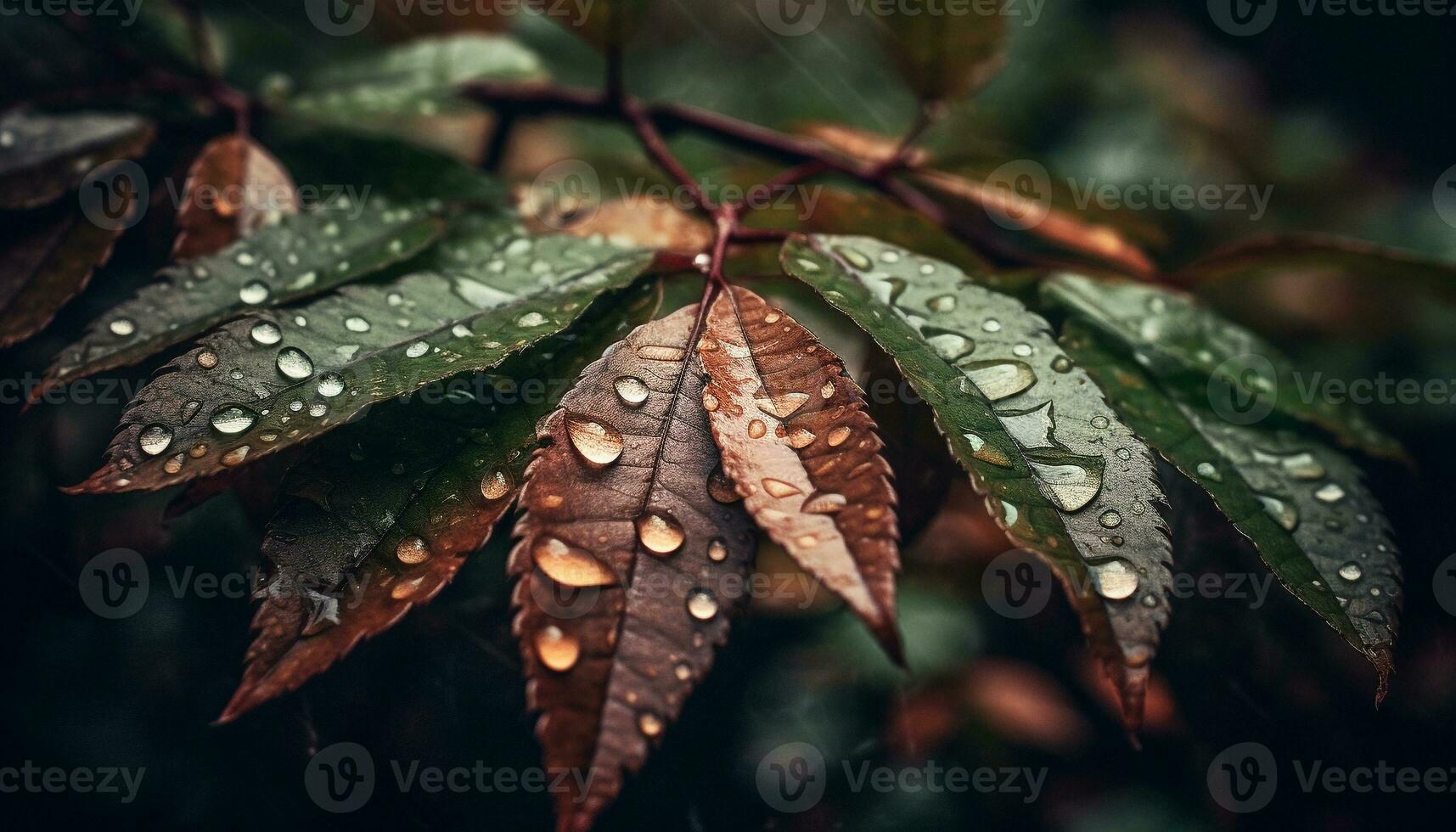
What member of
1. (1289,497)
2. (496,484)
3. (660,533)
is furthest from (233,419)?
(1289,497)

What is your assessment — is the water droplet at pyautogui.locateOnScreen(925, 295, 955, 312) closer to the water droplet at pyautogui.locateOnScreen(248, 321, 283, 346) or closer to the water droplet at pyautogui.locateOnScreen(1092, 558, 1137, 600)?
the water droplet at pyautogui.locateOnScreen(1092, 558, 1137, 600)

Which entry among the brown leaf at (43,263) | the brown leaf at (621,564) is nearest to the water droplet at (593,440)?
the brown leaf at (621,564)

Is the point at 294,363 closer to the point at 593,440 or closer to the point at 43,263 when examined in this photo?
the point at 593,440

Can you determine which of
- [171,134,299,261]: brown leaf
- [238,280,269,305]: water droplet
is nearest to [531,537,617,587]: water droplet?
[238,280,269,305]: water droplet

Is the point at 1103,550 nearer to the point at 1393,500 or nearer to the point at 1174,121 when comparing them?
the point at 1393,500

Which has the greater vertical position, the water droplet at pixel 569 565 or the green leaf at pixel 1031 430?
the green leaf at pixel 1031 430

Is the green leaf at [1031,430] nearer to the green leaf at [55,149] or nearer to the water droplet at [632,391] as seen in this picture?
the water droplet at [632,391]
